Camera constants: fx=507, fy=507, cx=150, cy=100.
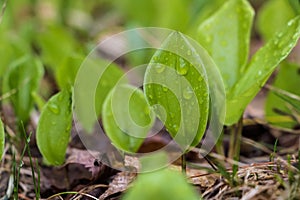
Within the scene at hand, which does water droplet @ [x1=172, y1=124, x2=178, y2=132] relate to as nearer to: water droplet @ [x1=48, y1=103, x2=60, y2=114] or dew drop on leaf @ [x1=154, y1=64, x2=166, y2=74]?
dew drop on leaf @ [x1=154, y1=64, x2=166, y2=74]

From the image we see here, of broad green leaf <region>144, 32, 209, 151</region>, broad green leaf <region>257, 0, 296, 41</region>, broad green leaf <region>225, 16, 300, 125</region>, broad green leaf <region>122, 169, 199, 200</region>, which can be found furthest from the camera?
broad green leaf <region>257, 0, 296, 41</region>

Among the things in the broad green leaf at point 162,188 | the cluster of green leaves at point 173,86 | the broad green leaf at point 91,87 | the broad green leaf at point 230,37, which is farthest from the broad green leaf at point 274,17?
the broad green leaf at point 162,188

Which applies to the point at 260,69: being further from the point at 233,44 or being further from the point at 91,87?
the point at 91,87

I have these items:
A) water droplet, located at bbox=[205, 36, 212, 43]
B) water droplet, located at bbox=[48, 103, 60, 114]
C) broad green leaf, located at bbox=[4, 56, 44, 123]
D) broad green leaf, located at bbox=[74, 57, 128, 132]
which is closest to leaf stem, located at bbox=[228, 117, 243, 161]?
water droplet, located at bbox=[205, 36, 212, 43]

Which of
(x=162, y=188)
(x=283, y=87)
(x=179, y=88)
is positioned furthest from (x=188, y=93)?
(x=283, y=87)

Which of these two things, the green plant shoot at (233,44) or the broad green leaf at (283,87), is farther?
the broad green leaf at (283,87)

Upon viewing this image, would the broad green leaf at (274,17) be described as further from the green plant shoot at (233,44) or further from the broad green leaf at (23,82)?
the broad green leaf at (23,82)
